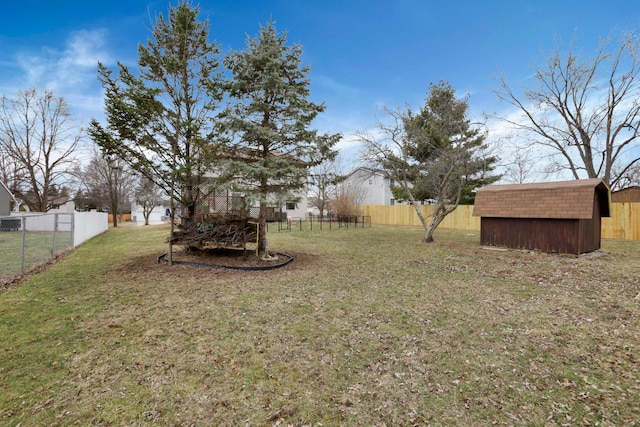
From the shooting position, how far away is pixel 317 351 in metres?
3.19

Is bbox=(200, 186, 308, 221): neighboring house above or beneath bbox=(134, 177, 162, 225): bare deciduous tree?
beneath

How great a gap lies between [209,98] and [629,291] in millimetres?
10960

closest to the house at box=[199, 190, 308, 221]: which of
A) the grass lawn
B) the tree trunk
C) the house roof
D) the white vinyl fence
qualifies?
the tree trunk

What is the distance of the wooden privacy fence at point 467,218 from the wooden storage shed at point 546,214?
3138mm

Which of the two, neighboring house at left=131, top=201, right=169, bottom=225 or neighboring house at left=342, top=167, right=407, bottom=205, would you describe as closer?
neighboring house at left=342, top=167, right=407, bottom=205

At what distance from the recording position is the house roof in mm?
9352

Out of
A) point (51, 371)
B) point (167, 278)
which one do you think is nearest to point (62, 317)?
point (51, 371)

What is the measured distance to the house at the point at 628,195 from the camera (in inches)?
749

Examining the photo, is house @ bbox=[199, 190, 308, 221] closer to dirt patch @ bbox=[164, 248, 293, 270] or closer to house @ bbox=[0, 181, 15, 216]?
dirt patch @ bbox=[164, 248, 293, 270]

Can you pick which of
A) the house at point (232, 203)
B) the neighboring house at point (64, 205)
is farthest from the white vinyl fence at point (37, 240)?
the neighboring house at point (64, 205)

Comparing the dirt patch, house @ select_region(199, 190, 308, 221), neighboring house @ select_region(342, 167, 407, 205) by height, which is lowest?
the dirt patch

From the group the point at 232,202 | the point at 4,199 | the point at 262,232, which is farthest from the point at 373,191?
the point at 4,199

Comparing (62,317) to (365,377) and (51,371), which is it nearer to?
(51,371)

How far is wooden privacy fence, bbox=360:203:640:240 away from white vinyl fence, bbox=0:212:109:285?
17.0 m
